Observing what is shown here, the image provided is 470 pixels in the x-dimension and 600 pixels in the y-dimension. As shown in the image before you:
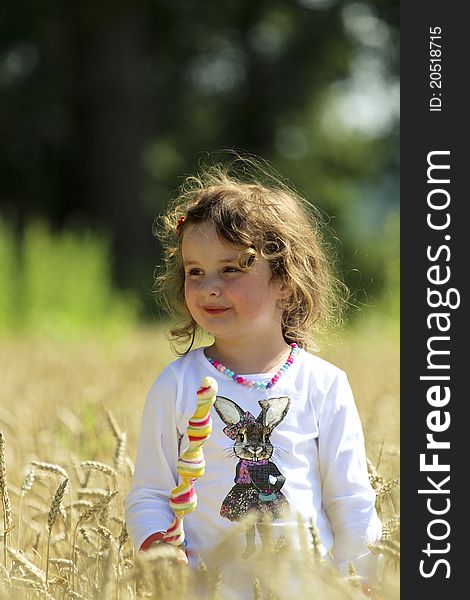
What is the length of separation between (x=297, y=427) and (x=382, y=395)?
1.75 meters

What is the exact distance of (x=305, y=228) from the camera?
94.5 inches

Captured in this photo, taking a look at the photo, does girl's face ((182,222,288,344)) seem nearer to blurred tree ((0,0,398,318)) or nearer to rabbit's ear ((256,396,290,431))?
rabbit's ear ((256,396,290,431))

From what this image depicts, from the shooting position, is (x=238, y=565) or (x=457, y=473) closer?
(x=238, y=565)

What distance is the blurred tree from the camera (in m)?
16.9

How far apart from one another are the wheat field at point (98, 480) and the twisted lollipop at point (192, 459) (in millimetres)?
111

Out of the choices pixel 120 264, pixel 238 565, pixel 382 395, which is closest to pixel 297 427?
pixel 238 565

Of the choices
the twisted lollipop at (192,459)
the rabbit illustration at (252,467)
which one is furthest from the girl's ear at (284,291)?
the twisted lollipop at (192,459)

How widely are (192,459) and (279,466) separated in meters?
0.23

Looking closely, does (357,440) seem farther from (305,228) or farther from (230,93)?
(230,93)

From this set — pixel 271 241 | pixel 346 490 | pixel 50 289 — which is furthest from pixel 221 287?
pixel 50 289

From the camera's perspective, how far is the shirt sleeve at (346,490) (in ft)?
7.04

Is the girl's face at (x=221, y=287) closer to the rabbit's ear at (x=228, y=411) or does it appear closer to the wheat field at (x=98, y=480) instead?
the rabbit's ear at (x=228, y=411)

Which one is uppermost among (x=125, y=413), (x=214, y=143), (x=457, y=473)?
(x=214, y=143)

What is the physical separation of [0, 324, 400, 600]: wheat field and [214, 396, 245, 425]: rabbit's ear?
0.81 ft
